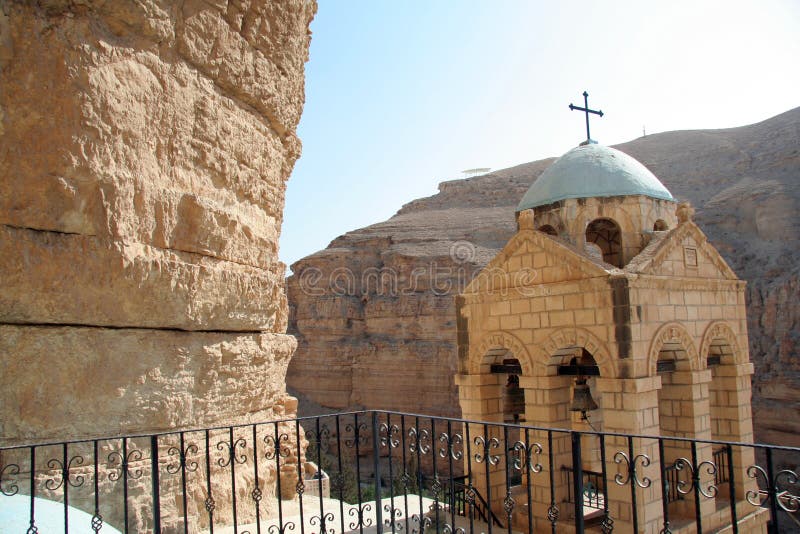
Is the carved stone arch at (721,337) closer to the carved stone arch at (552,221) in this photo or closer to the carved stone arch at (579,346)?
the carved stone arch at (579,346)

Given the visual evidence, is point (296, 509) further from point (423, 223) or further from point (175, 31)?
point (423, 223)

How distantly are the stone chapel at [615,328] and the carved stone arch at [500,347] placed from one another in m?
0.02

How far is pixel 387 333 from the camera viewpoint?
37125 millimetres

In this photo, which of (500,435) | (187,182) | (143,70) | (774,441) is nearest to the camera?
(143,70)

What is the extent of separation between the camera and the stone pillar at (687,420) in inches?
289

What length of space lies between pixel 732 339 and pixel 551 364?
2.91 meters

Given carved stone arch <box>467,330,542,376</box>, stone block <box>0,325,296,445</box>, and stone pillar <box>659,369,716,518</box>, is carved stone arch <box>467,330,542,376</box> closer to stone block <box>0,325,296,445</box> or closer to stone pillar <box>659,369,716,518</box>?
stone pillar <box>659,369,716,518</box>

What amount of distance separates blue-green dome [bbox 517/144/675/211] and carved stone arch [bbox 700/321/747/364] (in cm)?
189

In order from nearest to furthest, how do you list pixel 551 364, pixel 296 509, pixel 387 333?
pixel 296 509 → pixel 551 364 → pixel 387 333

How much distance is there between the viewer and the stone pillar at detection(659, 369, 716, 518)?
7.34 metres

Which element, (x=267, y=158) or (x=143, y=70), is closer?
(x=143, y=70)

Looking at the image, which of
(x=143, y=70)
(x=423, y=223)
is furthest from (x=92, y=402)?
(x=423, y=223)

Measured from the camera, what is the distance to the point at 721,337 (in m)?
8.21

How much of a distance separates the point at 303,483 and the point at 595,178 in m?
5.50
